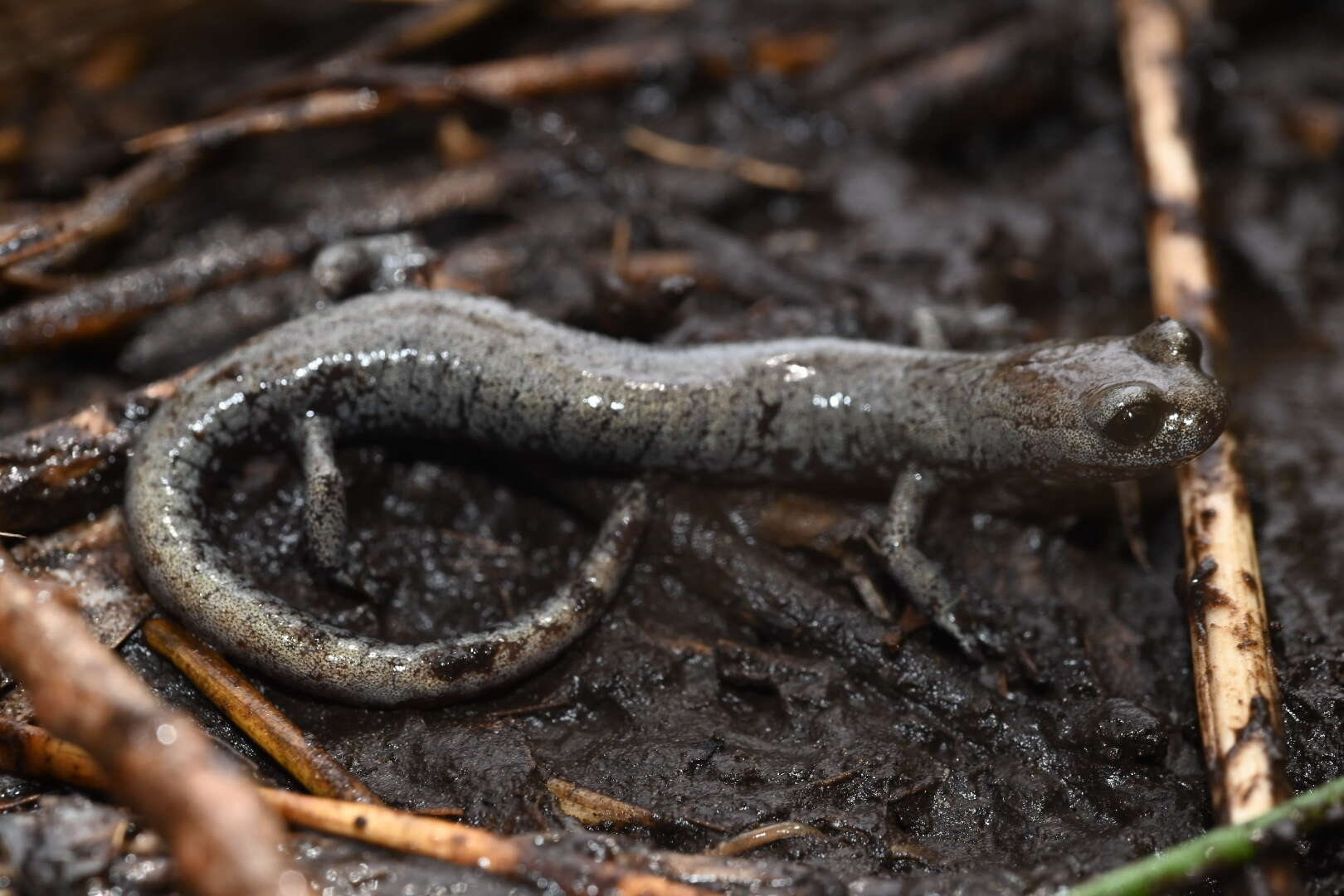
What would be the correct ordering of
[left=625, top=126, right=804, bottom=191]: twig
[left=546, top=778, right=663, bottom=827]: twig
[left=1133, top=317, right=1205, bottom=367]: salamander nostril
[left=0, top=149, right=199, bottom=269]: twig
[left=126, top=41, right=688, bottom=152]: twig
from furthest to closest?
[left=625, top=126, right=804, bottom=191]: twig < [left=126, top=41, right=688, bottom=152]: twig < [left=0, top=149, right=199, bottom=269]: twig < [left=1133, top=317, right=1205, bottom=367]: salamander nostril < [left=546, top=778, right=663, bottom=827]: twig

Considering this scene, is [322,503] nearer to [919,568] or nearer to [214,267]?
[214,267]

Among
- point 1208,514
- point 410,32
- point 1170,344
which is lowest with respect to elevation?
point 1208,514

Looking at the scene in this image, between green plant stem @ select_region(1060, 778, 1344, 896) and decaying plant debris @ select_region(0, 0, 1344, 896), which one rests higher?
decaying plant debris @ select_region(0, 0, 1344, 896)

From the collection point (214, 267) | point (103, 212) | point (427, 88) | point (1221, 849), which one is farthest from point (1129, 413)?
point (103, 212)

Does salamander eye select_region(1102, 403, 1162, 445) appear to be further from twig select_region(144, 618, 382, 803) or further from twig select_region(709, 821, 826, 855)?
twig select_region(144, 618, 382, 803)

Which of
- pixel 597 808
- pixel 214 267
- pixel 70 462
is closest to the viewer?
pixel 597 808

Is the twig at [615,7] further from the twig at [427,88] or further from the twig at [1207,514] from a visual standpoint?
the twig at [1207,514]

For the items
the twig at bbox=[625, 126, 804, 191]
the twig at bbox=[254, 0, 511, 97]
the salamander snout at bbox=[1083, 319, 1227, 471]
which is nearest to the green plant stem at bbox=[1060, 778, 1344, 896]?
the salamander snout at bbox=[1083, 319, 1227, 471]
